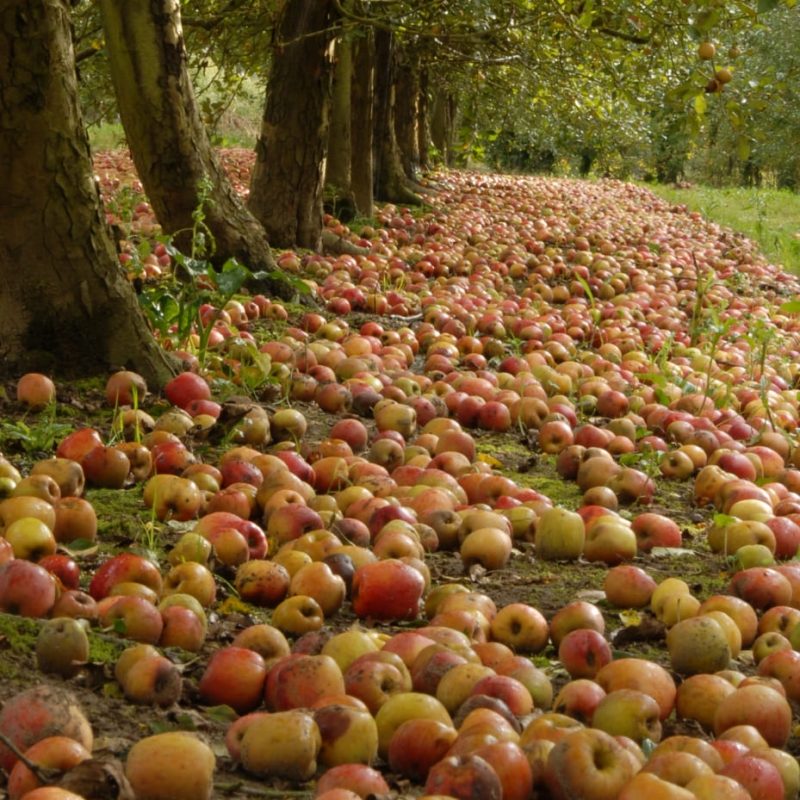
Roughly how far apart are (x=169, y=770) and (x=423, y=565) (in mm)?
1521

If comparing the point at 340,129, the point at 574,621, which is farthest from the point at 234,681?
the point at 340,129

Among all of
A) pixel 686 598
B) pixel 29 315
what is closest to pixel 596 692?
pixel 686 598

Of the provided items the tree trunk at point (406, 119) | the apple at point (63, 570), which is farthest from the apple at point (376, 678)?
the tree trunk at point (406, 119)

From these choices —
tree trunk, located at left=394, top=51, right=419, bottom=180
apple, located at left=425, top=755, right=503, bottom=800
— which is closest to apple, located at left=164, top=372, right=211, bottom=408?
apple, located at left=425, top=755, right=503, bottom=800

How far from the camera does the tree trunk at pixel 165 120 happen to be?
685 centimetres

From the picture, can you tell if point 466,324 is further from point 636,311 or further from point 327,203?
point 327,203

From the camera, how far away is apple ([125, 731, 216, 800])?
2.20m

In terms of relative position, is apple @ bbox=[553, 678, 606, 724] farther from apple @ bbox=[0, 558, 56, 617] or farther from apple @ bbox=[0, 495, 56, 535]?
apple @ bbox=[0, 495, 56, 535]

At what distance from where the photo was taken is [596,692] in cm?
280

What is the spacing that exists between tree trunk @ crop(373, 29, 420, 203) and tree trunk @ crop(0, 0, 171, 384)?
10.7 meters

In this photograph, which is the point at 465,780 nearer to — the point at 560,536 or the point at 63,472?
the point at 560,536

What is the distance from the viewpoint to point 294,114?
9.96m

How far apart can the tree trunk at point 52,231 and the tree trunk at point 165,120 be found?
140 centimetres

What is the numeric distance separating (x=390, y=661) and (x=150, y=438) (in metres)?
2.21
